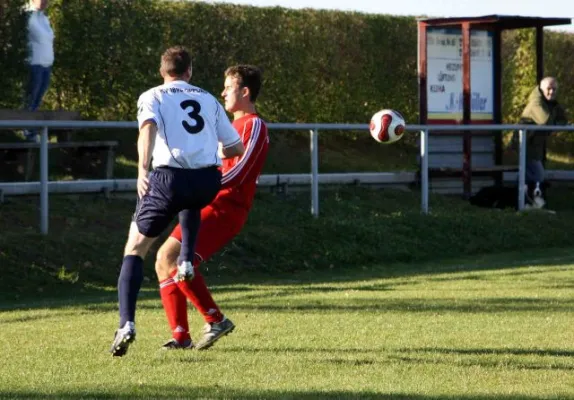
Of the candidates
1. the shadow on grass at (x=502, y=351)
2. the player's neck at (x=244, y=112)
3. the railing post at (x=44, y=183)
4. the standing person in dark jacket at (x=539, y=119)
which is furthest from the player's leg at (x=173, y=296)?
the standing person in dark jacket at (x=539, y=119)

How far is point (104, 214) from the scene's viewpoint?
15.4 m

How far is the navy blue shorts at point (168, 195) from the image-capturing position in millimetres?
8515

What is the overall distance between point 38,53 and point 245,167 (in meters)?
7.99

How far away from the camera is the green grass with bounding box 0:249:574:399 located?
744 centimetres

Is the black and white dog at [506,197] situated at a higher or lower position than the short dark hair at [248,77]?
lower

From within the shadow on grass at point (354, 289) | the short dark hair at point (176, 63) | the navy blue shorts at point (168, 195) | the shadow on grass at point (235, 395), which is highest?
the short dark hair at point (176, 63)

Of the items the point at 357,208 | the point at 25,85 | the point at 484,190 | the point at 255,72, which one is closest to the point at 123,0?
the point at 25,85

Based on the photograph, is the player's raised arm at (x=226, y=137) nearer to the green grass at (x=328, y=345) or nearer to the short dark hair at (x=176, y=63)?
the short dark hair at (x=176, y=63)

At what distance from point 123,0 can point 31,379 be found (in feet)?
41.0

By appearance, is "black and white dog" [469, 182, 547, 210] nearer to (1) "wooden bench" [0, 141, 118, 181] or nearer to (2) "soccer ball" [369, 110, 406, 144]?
(1) "wooden bench" [0, 141, 118, 181]

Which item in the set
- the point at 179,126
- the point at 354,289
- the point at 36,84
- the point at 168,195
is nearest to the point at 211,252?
the point at 168,195

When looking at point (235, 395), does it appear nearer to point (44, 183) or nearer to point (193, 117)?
point (193, 117)

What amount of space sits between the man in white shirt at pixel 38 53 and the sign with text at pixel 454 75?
6.58 m

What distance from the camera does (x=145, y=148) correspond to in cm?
839
